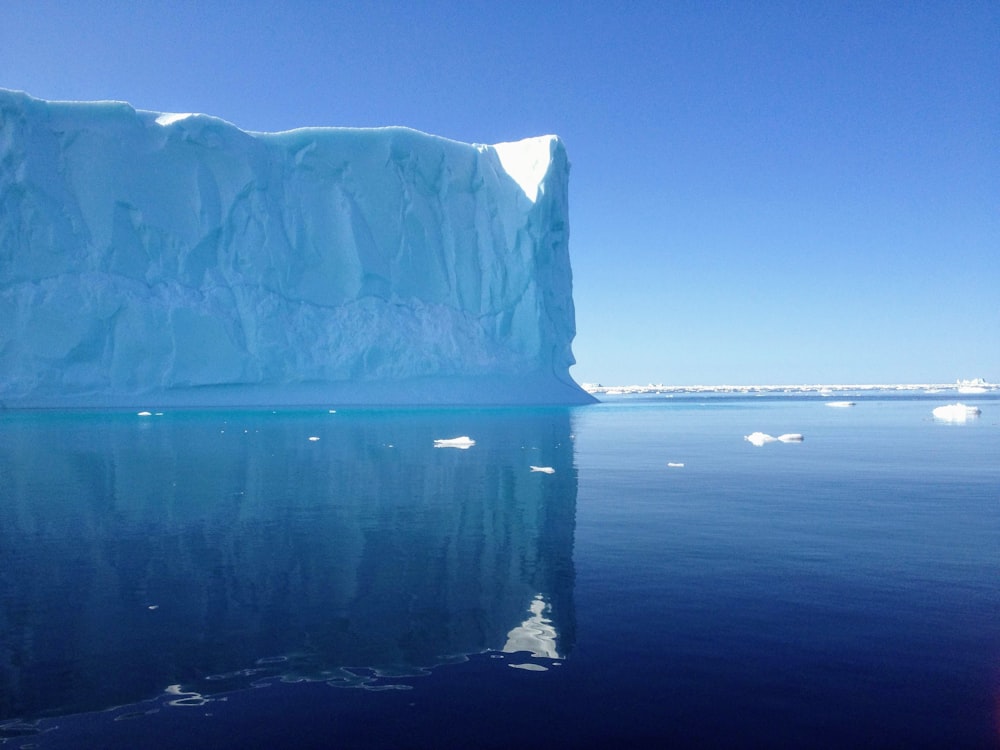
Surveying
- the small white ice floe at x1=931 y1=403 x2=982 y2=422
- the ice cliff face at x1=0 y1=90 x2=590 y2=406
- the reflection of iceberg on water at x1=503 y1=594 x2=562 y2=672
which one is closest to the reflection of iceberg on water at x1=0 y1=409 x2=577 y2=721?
the reflection of iceberg on water at x1=503 y1=594 x2=562 y2=672

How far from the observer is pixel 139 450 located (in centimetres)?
1519

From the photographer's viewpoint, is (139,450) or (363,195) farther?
(363,195)

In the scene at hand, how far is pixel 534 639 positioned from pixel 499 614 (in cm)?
53

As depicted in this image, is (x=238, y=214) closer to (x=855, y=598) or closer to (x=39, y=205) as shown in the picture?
(x=39, y=205)

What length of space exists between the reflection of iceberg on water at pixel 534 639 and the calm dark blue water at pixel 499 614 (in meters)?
0.02

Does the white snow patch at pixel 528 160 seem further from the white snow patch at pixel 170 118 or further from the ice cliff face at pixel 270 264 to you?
the white snow patch at pixel 170 118

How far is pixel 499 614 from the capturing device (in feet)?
15.6

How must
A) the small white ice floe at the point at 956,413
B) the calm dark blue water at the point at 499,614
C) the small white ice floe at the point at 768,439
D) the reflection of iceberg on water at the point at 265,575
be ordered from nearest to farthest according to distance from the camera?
the calm dark blue water at the point at 499,614 < the reflection of iceberg on water at the point at 265,575 < the small white ice floe at the point at 768,439 < the small white ice floe at the point at 956,413

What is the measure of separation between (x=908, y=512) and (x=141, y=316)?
2892cm

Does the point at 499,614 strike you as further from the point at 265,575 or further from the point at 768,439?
the point at 768,439

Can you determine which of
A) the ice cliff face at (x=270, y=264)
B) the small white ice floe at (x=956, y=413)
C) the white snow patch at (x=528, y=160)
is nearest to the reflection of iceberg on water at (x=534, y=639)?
the ice cliff face at (x=270, y=264)

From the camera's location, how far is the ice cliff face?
2798 cm

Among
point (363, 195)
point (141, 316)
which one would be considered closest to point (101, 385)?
point (141, 316)

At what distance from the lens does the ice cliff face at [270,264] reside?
27984mm
